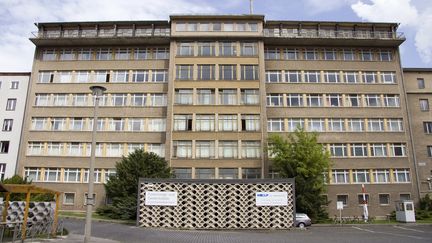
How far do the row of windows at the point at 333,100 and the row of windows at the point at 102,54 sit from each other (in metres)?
16.3

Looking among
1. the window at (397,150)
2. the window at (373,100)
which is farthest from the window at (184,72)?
the window at (397,150)

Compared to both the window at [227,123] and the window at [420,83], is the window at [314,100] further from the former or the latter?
the window at [420,83]

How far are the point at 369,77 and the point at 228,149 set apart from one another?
21.1 metres

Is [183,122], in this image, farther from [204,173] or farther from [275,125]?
[275,125]

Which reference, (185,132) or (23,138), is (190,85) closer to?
(185,132)

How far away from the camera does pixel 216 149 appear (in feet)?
147

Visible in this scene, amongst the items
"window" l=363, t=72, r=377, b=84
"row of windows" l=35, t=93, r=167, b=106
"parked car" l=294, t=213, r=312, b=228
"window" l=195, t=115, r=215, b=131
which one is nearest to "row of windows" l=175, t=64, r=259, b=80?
"row of windows" l=35, t=93, r=167, b=106

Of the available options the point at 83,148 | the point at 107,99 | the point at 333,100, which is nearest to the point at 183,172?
the point at 83,148

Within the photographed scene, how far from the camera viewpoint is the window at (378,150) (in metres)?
46.3

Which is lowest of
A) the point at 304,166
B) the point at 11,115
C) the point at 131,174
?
the point at 131,174

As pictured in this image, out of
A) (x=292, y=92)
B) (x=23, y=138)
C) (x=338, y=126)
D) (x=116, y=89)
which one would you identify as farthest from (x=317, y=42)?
(x=23, y=138)

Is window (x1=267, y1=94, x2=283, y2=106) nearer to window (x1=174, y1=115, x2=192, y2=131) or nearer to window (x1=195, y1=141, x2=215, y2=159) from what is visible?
window (x1=195, y1=141, x2=215, y2=159)

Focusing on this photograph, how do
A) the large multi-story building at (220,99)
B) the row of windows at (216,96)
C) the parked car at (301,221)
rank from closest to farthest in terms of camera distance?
the parked car at (301,221)
the large multi-story building at (220,99)
the row of windows at (216,96)

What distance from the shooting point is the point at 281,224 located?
93.8 feet
